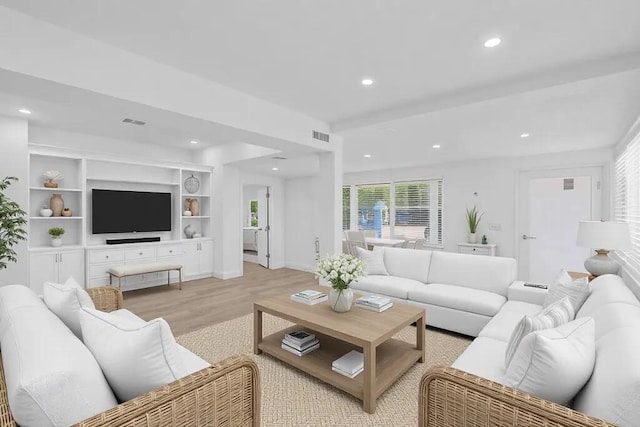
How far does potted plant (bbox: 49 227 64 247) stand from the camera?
183 inches

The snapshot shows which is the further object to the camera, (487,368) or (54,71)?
(54,71)

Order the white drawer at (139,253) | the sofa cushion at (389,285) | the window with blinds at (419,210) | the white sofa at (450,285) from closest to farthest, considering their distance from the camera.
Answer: the white sofa at (450,285)
the sofa cushion at (389,285)
the white drawer at (139,253)
the window with blinds at (419,210)

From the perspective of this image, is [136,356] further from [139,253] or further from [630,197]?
[630,197]

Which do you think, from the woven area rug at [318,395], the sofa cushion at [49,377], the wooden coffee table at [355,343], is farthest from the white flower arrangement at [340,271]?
the sofa cushion at [49,377]

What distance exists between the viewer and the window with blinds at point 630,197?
Result: 3.24 metres

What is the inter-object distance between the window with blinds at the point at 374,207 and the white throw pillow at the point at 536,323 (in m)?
6.13

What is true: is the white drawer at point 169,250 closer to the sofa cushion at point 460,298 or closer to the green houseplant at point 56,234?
the green houseplant at point 56,234

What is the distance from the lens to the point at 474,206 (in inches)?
256

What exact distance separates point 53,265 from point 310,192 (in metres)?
4.87

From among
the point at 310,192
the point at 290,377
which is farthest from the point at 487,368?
the point at 310,192

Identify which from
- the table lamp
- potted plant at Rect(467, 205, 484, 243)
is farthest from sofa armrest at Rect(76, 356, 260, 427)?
potted plant at Rect(467, 205, 484, 243)

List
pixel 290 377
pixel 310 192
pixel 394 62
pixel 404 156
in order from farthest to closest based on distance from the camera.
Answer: pixel 310 192, pixel 404 156, pixel 394 62, pixel 290 377

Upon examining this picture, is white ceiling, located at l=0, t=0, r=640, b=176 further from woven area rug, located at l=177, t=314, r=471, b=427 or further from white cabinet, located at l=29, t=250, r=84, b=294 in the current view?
white cabinet, located at l=29, t=250, r=84, b=294

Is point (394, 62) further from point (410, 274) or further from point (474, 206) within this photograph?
point (474, 206)
